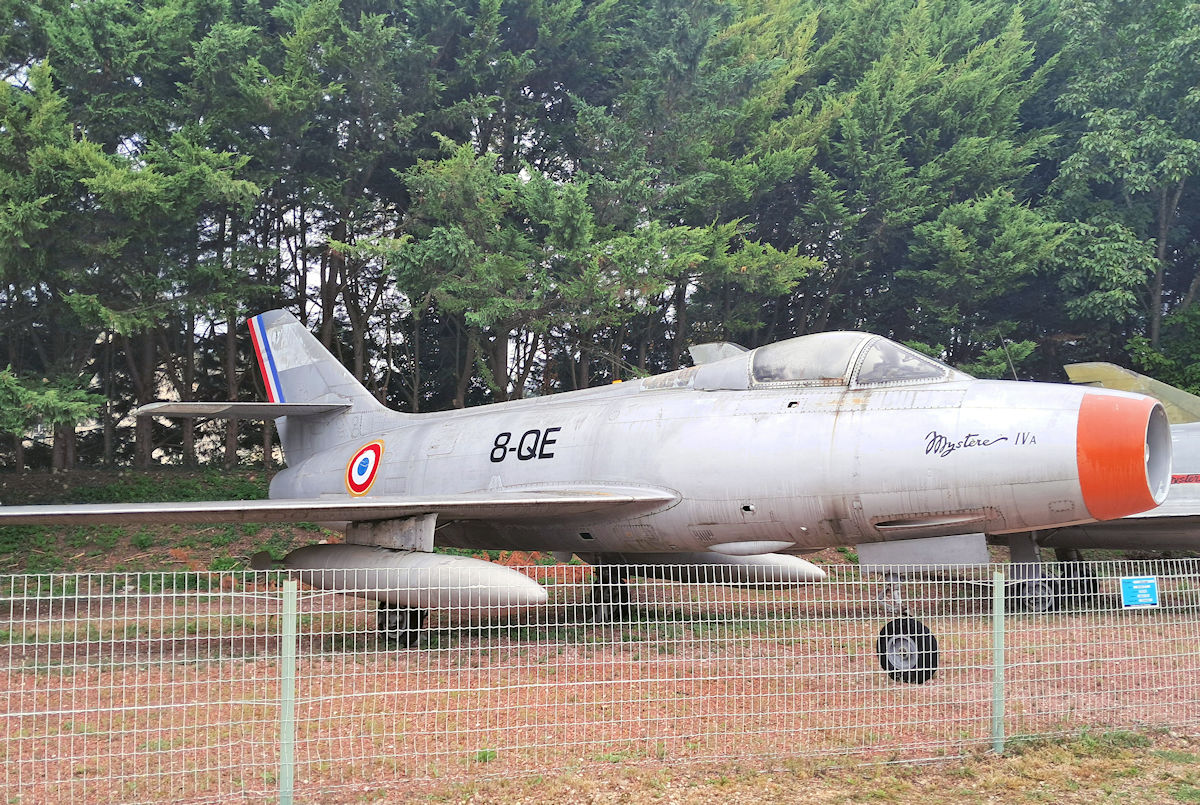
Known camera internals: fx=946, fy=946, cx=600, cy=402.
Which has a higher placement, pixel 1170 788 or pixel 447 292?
pixel 447 292

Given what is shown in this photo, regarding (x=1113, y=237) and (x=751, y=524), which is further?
(x=1113, y=237)

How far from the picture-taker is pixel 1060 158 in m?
26.4

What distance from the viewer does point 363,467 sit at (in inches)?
466

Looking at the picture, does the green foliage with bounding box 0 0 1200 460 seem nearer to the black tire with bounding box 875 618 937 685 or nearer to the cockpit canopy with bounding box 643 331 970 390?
the cockpit canopy with bounding box 643 331 970 390

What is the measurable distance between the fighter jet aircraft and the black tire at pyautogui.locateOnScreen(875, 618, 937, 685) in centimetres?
2

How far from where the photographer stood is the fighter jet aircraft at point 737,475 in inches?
273

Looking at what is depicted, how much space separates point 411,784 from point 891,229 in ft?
67.8

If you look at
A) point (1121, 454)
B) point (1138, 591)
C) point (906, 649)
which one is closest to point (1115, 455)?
point (1121, 454)

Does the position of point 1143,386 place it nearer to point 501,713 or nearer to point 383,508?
point 383,508

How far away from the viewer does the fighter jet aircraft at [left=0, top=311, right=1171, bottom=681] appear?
6.92 m

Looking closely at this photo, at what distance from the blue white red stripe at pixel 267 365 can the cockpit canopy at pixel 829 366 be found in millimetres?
7339

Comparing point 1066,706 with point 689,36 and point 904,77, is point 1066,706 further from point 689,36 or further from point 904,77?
point 904,77

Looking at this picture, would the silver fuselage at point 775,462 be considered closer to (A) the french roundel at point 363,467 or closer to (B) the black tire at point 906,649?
(A) the french roundel at point 363,467

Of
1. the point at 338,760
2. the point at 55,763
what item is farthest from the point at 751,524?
the point at 55,763
